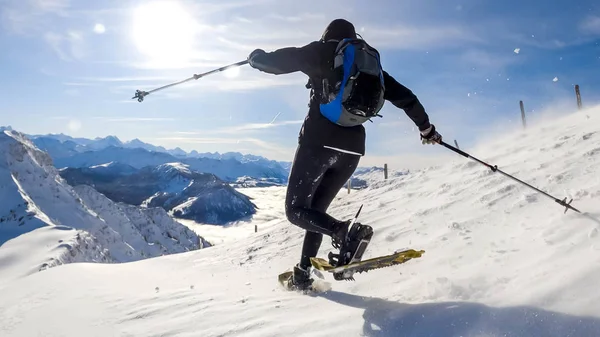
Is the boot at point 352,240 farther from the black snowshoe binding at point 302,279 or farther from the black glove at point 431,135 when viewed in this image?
the black glove at point 431,135

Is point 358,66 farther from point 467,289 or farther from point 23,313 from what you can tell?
point 23,313

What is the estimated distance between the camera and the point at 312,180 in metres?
4.12

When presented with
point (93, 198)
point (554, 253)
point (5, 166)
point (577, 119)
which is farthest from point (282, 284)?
point (93, 198)

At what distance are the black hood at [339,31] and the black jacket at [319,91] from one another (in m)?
0.11

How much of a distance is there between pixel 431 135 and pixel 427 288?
175 cm

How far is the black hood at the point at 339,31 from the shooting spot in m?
4.01

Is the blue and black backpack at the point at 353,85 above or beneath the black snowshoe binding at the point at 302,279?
above

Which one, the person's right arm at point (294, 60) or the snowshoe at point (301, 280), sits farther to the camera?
the snowshoe at point (301, 280)

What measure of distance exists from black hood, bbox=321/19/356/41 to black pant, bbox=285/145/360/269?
1129 millimetres

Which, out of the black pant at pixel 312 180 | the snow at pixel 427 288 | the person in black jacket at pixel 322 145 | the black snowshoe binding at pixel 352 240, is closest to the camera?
the snow at pixel 427 288

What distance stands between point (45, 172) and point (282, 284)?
66.5 metres

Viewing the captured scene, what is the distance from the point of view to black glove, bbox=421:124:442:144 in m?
4.52

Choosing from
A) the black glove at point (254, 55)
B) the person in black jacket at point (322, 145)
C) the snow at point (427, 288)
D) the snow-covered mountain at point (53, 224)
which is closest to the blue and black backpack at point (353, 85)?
the person in black jacket at point (322, 145)

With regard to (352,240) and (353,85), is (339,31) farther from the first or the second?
(352,240)
